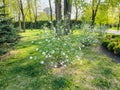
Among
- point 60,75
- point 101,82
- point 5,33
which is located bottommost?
point 101,82

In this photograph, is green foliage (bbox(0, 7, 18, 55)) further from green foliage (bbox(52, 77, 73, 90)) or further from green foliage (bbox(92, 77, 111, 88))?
green foliage (bbox(92, 77, 111, 88))

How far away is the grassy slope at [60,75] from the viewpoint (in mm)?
6617

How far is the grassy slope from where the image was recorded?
261 inches

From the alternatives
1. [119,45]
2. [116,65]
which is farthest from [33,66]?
[119,45]

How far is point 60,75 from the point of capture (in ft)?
23.0

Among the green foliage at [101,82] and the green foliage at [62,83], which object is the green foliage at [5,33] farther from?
the green foliage at [101,82]

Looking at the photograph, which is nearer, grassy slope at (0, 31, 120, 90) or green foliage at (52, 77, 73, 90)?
green foliage at (52, 77, 73, 90)

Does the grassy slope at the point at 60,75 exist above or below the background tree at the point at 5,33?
below

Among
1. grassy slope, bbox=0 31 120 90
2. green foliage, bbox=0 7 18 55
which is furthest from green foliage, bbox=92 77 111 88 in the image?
green foliage, bbox=0 7 18 55

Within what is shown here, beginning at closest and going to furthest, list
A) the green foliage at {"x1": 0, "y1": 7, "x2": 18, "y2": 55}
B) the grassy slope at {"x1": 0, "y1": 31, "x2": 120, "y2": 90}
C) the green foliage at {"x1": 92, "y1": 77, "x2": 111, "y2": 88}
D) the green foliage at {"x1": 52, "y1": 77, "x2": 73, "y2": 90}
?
the green foliage at {"x1": 52, "y1": 77, "x2": 73, "y2": 90}, the grassy slope at {"x1": 0, "y1": 31, "x2": 120, "y2": 90}, the green foliage at {"x1": 92, "y1": 77, "x2": 111, "y2": 88}, the green foliage at {"x1": 0, "y1": 7, "x2": 18, "y2": 55}

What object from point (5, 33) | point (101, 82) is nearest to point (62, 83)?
point (101, 82)

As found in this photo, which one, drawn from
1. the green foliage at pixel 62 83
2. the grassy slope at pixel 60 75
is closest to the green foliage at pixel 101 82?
the grassy slope at pixel 60 75

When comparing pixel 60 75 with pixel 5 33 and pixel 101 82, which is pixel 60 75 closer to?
pixel 101 82

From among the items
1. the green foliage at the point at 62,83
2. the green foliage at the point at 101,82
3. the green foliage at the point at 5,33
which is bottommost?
the green foliage at the point at 101,82
